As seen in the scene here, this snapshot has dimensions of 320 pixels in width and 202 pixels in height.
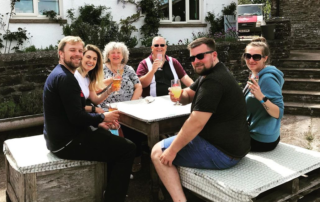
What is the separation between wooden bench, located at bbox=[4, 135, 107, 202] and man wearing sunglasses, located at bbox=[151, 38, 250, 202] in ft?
2.06

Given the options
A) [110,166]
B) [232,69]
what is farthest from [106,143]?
[232,69]

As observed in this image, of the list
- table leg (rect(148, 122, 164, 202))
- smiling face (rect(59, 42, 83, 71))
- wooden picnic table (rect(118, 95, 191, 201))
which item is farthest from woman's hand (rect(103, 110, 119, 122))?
smiling face (rect(59, 42, 83, 71))

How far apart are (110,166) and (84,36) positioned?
5.28 m

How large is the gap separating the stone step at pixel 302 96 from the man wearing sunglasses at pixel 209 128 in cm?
525

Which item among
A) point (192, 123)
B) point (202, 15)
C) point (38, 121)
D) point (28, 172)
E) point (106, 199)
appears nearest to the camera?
point (192, 123)

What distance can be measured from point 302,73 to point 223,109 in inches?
256

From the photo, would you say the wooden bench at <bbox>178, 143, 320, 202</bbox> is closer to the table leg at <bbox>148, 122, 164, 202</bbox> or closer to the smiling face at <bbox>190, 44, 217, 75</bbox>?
the table leg at <bbox>148, 122, 164, 202</bbox>

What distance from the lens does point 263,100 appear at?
2879 mm

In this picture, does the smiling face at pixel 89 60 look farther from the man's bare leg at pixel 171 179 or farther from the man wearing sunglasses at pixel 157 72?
the man's bare leg at pixel 171 179

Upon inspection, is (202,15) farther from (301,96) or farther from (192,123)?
(192,123)

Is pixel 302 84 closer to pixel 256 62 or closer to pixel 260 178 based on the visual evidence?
pixel 256 62

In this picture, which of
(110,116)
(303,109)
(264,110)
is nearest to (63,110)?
(110,116)

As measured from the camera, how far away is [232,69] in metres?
8.73

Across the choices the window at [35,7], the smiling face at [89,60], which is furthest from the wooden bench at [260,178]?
the window at [35,7]
